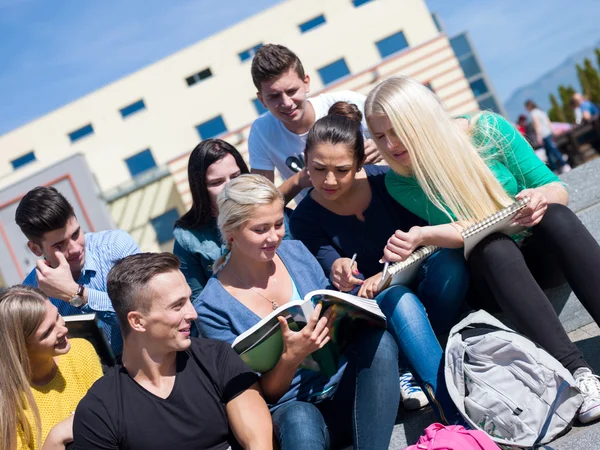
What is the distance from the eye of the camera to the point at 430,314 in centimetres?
299

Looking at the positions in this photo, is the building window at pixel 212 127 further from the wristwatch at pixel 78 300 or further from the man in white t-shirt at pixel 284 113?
the wristwatch at pixel 78 300

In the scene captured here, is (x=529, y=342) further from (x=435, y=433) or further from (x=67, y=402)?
(x=67, y=402)

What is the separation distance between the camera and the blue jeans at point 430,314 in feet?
8.48

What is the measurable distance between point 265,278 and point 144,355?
0.71 metres

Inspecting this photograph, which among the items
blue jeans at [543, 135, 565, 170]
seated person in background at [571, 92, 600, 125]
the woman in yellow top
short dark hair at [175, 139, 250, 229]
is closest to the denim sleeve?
short dark hair at [175, 139, 250, 229]

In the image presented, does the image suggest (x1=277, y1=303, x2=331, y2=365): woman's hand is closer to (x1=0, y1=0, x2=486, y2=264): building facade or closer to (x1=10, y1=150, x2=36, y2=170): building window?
(x1=0, y1=0, x2=486, y2=264): building facade

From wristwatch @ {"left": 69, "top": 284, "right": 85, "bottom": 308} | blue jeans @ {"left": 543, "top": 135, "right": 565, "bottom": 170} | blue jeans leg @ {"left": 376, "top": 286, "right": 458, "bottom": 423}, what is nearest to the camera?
blue jeans leg @ {"left": 376, "top": 286, "right": 458, "bottom": 423}

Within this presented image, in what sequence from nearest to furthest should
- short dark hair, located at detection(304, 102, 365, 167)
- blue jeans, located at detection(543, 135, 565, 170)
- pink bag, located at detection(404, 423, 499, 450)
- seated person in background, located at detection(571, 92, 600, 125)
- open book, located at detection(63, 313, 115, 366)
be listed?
1. pink bag, located at detection(404, 423, 499, 450)
2. open book, located at detection(63, 313, 115, 366)
3. short dark hair, located at detection(304, 102, 365, 167)
4. blue jeans, located at detection(543, 135, 565, 170)
5. seated person in background, located at detection(571, 92, 600, 125)

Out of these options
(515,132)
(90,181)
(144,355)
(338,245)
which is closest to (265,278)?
(338,245)

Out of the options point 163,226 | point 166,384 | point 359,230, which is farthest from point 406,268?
point 163,226

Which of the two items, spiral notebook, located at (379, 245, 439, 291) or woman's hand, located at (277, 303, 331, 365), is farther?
spiral notebook, located at (379, 245, 439, 291)

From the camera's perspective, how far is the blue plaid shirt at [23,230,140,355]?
3.58 meters

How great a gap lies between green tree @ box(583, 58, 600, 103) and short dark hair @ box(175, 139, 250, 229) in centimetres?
2963

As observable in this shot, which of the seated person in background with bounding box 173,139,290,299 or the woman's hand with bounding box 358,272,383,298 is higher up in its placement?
the seated person in background with bounding box 173,139,290,299
